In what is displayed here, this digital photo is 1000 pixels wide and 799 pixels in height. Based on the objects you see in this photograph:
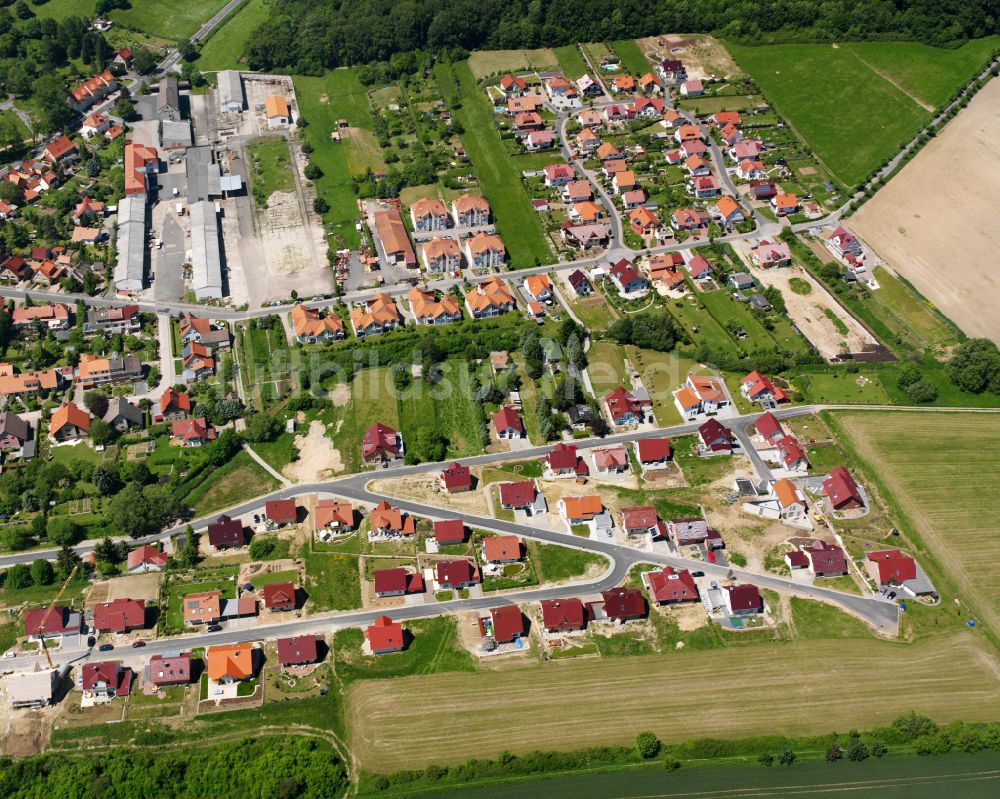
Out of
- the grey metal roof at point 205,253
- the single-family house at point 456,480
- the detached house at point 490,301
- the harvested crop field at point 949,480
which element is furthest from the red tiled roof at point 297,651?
the harvested crop field at point 949,480

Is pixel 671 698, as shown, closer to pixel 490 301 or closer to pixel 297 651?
pixel 297 651

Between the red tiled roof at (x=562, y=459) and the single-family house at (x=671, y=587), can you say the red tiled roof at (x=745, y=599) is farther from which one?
the red tiled roof at (x=562, y=459)

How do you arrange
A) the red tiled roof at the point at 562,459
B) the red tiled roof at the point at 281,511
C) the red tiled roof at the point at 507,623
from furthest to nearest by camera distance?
the red tiled roof at the point at 562,459 < the red tiled roof at the point at 281,511 < the red tiled roof at the point at 507,623

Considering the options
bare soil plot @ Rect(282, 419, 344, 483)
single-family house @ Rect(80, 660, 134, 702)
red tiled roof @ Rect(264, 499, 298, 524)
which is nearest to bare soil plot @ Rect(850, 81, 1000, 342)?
bare soil plot @ Rect(282, 419, 344, 483)

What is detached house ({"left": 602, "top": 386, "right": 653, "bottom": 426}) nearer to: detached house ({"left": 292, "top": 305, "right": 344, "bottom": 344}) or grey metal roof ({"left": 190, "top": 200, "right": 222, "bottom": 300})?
detached house ({"left": 292, "top": 305, "right": 344, "bottom": 344})

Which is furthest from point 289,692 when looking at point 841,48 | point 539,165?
point 841,48
